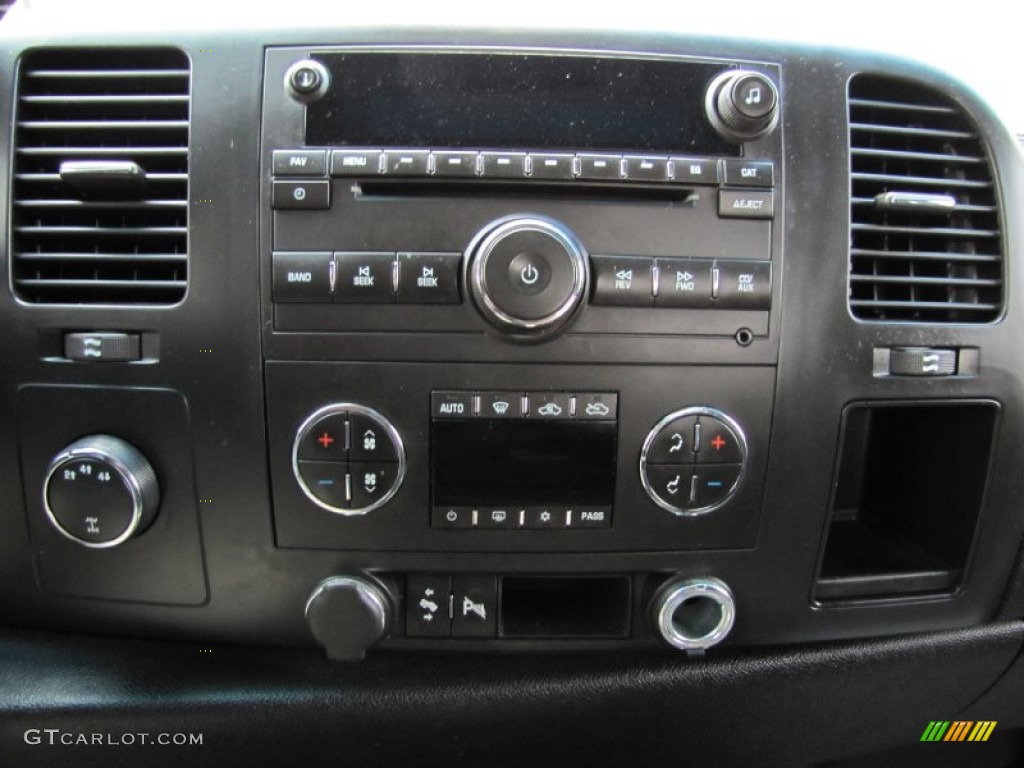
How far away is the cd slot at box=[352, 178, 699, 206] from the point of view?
2.56ft

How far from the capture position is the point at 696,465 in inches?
32.6

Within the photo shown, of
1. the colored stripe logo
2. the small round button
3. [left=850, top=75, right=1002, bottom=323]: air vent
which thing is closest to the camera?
the small round button

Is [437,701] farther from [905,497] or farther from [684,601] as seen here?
[905,497]

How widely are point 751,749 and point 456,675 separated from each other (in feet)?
1.46

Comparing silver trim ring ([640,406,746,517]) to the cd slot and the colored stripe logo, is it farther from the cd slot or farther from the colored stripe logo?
the colored stripe logo

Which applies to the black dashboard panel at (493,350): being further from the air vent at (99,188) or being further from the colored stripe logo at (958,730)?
the colored stripe logo at (958,730)

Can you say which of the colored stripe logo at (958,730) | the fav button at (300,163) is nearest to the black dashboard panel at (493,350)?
the fav button at (300,163)

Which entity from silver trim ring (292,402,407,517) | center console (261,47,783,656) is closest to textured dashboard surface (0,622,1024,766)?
center console (261,47,783,656)

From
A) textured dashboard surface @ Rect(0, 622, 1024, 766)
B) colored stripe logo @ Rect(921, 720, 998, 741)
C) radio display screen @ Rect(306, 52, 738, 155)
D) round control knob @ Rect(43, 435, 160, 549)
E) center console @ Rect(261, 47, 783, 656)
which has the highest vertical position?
radio display screen @ Rect(306, 52, 738, 155)

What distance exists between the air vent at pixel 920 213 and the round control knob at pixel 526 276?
39 cm

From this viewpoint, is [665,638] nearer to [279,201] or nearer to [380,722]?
[380,722]

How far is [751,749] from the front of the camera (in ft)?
→ 3.22

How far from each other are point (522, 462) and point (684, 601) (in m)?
0.27

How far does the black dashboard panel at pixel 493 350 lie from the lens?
0.79 m
